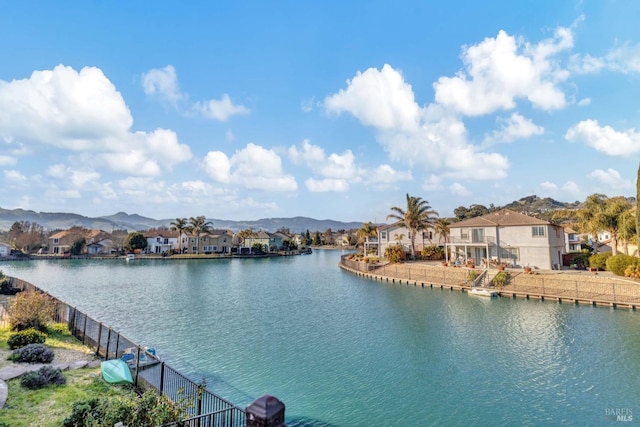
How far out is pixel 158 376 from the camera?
1249cm

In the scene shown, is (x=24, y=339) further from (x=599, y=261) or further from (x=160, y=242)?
(x=160, y=242)

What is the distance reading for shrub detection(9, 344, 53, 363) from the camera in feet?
44.1

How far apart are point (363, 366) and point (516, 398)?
6.34m

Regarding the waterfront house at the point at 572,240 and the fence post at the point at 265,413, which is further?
the waterfront house at the point at 572,240

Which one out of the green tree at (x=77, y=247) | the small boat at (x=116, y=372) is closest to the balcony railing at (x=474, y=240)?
the small boat at (x=116, y=372)

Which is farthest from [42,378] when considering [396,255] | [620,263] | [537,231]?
[396,255]

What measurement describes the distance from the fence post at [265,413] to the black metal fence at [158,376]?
3.12 metres

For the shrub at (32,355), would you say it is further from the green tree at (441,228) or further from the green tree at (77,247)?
the green tree at (77,247)

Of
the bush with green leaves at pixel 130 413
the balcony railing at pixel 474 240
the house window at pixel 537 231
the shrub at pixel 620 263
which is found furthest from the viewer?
the balcony railing at pixel 474 240

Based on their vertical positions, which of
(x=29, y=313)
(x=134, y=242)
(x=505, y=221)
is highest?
(x=505, y=221)

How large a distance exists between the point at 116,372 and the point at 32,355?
460cm

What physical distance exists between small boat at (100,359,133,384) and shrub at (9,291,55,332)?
8941mm

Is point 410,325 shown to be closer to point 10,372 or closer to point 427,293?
point 427,293

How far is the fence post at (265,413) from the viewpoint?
444cm
